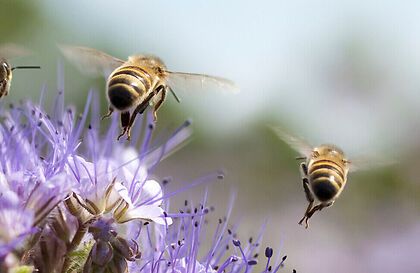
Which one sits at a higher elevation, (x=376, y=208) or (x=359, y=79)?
(x=359, y=79)

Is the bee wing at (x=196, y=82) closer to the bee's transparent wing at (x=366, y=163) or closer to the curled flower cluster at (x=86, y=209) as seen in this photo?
the curled flower cluster at (x=86, y=209)

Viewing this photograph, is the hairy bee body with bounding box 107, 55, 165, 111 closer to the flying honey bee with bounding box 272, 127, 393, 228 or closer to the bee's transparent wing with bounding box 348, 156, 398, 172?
the flying honey bee with bounding box 272, 127, 393, 228

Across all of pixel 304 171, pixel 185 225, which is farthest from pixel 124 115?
pixel 304 171

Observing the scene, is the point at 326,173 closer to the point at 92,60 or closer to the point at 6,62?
the point at 92,60

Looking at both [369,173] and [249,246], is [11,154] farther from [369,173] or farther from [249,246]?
[369,173]

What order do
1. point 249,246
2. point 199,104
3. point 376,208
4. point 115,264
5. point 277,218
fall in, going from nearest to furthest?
point 115,264 → point 249,246 → point 376,208 → point 277,218 → point 199,104

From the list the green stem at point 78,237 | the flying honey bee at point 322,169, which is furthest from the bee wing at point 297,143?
the green stem at point 78,237
